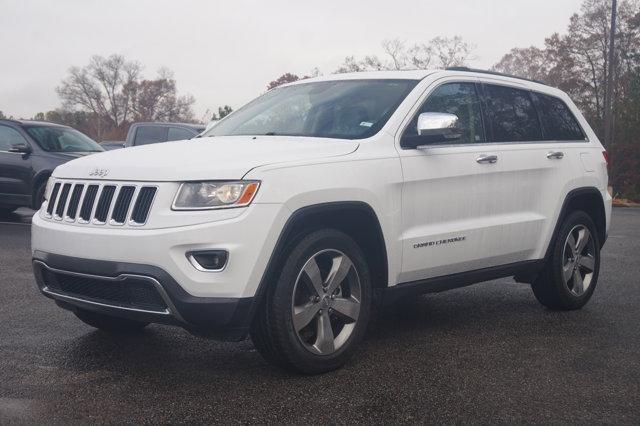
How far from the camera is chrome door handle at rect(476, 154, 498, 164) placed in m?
5.56

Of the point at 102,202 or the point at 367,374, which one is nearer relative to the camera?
the point at 102,202

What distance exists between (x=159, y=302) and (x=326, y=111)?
1.90m

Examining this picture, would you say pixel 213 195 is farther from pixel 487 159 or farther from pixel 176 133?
pixel 176 133

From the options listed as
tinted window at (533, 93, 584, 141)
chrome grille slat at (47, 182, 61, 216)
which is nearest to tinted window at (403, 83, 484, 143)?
tinted window at (533, 93, 584, 141)

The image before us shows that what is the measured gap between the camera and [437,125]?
500cm

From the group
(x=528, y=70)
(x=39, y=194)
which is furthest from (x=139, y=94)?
(x=39, y=194)

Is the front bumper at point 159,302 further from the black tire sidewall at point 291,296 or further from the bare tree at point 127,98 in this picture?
the bare tree at point 127,98

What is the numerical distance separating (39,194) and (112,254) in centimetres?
938

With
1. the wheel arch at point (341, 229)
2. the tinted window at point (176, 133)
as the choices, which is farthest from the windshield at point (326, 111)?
the tinted window at point (176, 133)

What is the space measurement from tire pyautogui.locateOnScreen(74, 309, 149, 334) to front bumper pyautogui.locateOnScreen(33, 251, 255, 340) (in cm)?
88

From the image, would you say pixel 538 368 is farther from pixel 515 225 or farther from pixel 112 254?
pixel 112 254

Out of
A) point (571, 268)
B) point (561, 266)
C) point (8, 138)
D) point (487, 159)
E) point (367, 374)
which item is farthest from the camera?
point (8, 138)

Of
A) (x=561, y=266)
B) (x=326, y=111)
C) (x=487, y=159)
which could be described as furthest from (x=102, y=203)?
(x=561, y=266)

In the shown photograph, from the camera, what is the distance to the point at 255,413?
3.90 m
